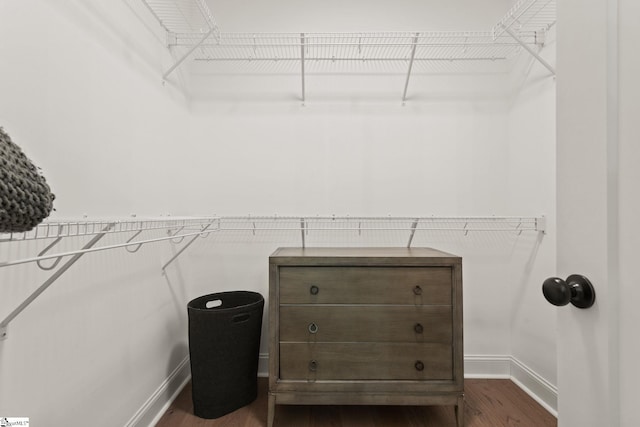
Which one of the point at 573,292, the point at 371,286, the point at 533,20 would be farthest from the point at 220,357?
the point at 533,20

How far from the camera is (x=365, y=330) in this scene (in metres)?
1.39

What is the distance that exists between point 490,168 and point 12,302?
2.23 meters

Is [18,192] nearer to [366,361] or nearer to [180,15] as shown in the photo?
[366,361]

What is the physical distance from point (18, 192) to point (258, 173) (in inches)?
59.3

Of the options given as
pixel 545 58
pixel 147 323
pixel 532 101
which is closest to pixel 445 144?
pixel 532 101

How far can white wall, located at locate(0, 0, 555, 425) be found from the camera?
45.8 inches

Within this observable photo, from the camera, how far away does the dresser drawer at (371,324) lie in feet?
4.56

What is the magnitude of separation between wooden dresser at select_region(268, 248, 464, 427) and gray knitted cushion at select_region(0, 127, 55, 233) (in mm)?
1000

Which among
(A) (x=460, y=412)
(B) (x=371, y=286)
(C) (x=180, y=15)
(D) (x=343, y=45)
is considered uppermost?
(C) (x=180, y=15)

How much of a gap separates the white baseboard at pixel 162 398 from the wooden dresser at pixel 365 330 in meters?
0.56

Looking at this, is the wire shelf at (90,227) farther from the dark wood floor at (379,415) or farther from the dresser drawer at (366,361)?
the dark wood floor at (379,415)

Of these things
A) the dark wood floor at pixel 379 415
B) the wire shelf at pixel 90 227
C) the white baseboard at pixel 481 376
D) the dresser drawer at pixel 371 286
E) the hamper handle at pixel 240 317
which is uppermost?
the wire shelf at pixel 90 227

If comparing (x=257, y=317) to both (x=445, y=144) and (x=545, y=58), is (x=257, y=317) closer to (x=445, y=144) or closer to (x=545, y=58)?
(x=445, y=144)

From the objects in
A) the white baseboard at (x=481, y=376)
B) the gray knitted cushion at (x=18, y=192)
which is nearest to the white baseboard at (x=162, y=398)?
the white baseboard at (x=481, y=376)
